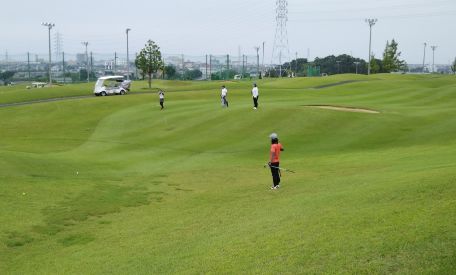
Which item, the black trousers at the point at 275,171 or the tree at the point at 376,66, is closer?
the black trousers at the point at 275,171

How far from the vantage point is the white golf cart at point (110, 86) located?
66375 millimetres

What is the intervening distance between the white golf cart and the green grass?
23128 millimetres

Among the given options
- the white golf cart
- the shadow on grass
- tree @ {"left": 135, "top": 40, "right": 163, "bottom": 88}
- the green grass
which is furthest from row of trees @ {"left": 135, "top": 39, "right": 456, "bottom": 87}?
the shadow on grass

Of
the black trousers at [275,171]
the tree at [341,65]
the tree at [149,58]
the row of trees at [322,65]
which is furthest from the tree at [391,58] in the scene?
the black trousers at [275,171]

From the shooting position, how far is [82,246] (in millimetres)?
14125

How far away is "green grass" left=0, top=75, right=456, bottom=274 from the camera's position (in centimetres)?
1002

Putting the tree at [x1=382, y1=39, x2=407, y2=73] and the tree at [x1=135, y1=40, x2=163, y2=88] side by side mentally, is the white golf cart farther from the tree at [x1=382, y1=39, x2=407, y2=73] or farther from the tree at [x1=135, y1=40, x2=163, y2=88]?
the tree at [x1=382, y1=39, x2=407, y2=73]

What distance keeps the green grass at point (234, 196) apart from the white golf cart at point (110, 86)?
911 inches

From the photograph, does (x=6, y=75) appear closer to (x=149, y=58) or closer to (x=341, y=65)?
(x=149, y=58)

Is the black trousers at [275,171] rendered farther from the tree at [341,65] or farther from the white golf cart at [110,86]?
the tree at [341,65]

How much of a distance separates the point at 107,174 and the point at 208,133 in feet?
38.0

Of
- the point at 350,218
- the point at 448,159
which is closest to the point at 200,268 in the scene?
the point at 350,218

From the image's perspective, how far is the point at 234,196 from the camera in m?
19.1

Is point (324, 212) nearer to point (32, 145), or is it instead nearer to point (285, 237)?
point (285, 237)
